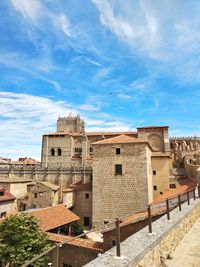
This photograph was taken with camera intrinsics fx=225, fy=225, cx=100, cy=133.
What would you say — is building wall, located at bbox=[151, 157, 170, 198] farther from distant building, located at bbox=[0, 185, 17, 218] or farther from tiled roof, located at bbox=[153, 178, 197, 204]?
distant building, located at bbox=[0, 185, 17, 218]

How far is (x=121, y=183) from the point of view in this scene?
2333 centimetres

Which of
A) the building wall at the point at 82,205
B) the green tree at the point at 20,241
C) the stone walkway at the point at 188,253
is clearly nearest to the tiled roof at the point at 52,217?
the green tree at the point at 20,241

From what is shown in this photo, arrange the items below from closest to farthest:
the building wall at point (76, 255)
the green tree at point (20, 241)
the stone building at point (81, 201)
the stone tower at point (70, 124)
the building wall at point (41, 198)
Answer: the green tree at point (20, 241) < the building wall at point (76, 255) < the stone building at point (81, 201) < the building wall at point (41, 198) < the stone tower at point (70, 124)

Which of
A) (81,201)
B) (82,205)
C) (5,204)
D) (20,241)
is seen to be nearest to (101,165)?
(81,201)

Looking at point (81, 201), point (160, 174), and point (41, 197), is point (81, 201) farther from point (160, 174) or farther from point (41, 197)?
point (160, 174)

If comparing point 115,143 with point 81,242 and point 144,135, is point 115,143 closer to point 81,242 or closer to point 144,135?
point 81,242

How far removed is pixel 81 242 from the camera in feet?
49.9

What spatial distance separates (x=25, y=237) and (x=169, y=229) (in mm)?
10063

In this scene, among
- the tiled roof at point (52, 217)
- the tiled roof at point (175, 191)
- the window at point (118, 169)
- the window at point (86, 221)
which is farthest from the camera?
the window at point (86, 221)

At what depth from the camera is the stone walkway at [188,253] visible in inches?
194

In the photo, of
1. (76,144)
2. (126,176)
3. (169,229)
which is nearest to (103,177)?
(126,176)

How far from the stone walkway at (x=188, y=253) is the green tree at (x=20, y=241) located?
8322mm

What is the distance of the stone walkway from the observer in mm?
4938

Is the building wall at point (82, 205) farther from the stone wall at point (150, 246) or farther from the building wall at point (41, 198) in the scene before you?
the stone wall at point (150, 246)
